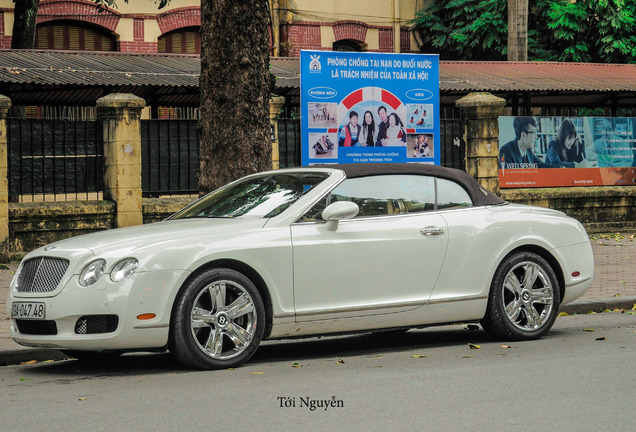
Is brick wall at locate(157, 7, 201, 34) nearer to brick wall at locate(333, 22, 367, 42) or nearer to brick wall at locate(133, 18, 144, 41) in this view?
brick wall at locate(133, 18, 144, 41)

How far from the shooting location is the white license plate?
732 cm

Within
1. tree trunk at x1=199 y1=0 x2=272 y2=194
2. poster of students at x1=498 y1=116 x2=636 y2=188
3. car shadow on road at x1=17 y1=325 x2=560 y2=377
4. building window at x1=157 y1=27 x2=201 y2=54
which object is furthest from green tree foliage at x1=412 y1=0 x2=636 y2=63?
car shadow on road at x1=17 y1=325 x2=560 y2=377

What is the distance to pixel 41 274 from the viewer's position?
747 cm

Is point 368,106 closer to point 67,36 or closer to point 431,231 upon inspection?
point 431,231

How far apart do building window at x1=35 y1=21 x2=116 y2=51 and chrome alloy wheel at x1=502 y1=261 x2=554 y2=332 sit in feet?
73.5

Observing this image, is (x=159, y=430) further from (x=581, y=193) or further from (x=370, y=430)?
(x=581, y=193)

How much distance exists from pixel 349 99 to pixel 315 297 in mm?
7718

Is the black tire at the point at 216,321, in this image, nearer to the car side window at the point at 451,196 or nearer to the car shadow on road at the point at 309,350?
the car shadow on road at the point at 309,350

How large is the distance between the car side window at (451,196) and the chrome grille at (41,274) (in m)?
3.07

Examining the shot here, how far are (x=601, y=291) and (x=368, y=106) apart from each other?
15.7 feet

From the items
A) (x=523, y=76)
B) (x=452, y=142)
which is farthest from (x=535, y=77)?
(x=452, y=142)

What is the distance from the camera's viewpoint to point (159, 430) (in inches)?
219

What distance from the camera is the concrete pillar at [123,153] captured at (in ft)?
54.0

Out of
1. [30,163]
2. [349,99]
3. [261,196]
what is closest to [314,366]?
[261,196]
